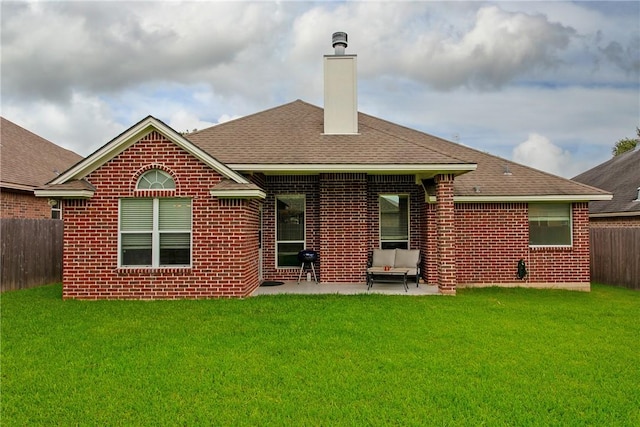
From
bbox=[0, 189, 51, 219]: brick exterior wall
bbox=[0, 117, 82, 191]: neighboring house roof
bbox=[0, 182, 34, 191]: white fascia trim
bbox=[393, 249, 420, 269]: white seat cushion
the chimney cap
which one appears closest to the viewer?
bbox=[393, 249, 420, 269]: white seat cushion

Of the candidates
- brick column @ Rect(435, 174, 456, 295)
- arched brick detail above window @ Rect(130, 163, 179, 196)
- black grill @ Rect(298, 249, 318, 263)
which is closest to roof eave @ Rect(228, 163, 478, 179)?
brick column @ Rect(435, 174, 456, 295)

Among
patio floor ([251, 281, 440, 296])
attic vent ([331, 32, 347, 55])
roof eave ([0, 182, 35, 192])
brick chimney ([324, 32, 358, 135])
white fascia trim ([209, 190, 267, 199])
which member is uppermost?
attic vent ([331, 32, 347, 55])

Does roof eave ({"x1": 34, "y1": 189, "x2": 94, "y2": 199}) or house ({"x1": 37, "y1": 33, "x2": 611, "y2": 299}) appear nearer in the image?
roof eave ({"x1": 34, "y1": 189, "x2": 94, "y2": 199})

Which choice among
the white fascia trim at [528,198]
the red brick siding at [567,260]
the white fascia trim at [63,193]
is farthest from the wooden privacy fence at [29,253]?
the red brick siding at [567,260]

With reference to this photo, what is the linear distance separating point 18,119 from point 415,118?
1947 centimetres

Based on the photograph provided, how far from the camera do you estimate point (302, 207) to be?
12.4 metres

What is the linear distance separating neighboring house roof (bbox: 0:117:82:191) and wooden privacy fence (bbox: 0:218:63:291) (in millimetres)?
1611

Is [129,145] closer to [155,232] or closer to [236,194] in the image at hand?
[155,232]

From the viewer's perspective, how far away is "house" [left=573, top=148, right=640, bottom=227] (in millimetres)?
15836

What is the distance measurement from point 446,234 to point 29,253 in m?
11.7

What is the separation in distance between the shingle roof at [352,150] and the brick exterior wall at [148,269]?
1201mm

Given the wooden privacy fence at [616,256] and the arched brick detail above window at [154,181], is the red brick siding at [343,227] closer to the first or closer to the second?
the arched brick detail above window at [154,181]

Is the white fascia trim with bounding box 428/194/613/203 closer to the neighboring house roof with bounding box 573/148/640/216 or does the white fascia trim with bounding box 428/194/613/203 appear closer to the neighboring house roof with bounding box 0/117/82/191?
the neighboring house roof with bounding box 573/148/640/216

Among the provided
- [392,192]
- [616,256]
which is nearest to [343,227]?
[392,192]
